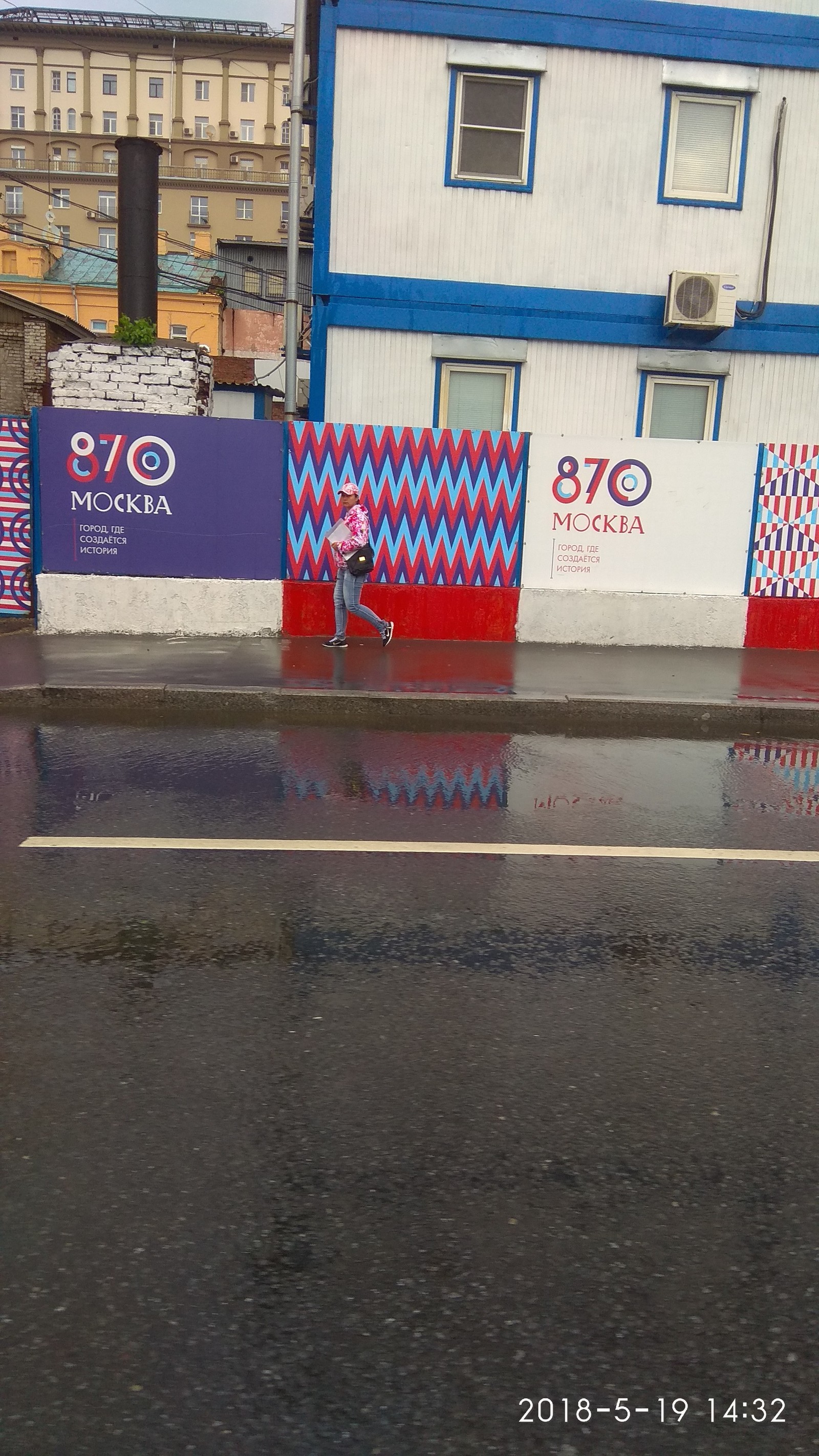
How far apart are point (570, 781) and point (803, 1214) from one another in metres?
4.76

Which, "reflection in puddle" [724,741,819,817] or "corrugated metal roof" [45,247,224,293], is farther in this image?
→ "corrugated metal roof" [45,247,224,293]

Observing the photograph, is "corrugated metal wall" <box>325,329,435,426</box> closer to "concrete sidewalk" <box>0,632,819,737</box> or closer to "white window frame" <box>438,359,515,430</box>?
"white window frame" <box>438,359,515,430</box>

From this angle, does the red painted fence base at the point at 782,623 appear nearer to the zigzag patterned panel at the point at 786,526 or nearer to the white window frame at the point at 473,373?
the zigzag patterned panel at the point at 786,526

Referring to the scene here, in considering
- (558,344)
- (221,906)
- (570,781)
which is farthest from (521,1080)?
(558,344)

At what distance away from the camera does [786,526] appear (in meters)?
13.1

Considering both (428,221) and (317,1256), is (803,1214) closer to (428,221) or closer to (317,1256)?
(317,1256)

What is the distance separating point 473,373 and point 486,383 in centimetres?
22

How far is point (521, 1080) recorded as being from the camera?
362cm

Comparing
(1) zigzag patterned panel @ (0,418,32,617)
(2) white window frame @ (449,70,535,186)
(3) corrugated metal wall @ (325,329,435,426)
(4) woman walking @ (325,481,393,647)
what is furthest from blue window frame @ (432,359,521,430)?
(1) zigzag patterned panel @ (0,418,32,617)

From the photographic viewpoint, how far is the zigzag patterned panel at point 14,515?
1241 centimetres

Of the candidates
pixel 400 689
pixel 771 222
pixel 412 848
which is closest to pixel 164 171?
pixel 771 222

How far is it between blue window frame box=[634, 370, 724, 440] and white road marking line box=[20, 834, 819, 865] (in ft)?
36.9

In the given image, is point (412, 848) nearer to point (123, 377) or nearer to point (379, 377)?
point (123, 377)

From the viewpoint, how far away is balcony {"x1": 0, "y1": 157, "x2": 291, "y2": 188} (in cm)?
9494
